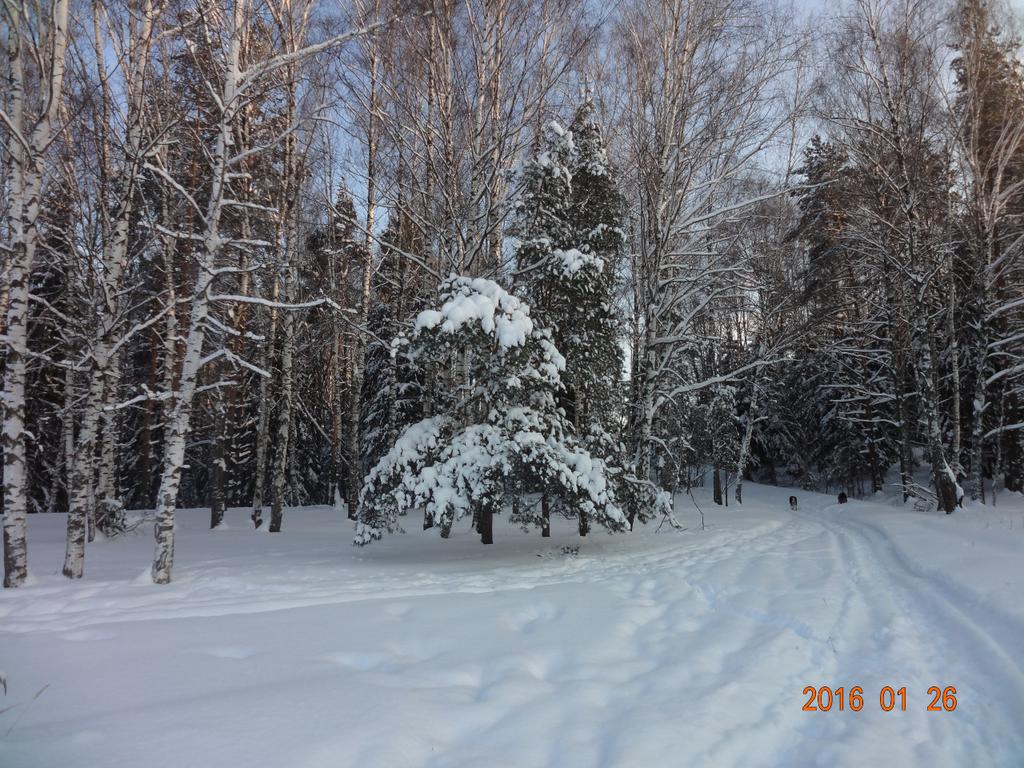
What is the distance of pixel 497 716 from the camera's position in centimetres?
319

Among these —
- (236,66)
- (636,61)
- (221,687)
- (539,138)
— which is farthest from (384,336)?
(221,687)

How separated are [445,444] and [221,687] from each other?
5834 mm

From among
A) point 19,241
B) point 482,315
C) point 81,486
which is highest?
point 19,241

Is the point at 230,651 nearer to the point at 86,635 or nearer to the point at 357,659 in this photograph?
the point at 357,659

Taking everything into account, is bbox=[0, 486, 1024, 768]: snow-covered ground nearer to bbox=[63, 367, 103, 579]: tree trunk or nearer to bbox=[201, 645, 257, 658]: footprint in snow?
bbox=[201, 645, 257, 658]: footprint in snow

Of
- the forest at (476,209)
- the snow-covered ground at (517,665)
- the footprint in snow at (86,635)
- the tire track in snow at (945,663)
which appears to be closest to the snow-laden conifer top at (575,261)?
the forest at (476,209)

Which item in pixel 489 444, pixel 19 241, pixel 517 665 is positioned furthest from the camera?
pixel 489 444

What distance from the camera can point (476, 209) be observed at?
11.8 metres

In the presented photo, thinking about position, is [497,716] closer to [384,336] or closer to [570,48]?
[570,48]

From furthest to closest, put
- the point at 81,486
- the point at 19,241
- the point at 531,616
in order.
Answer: the point at 81,486, the point at 19,241, the point at 531,616
